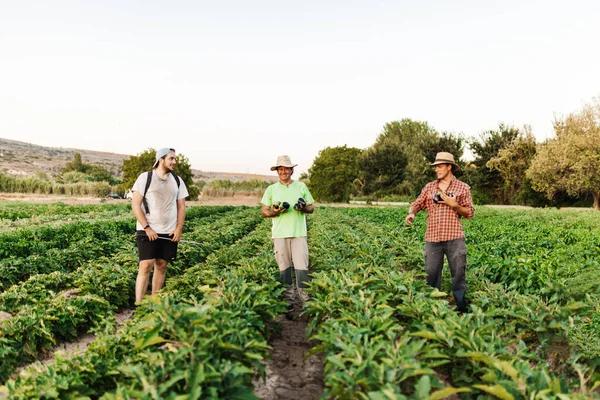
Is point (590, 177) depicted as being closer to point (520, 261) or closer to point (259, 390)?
point (520, 261)

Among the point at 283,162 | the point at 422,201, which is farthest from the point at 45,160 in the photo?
the point at 422,201

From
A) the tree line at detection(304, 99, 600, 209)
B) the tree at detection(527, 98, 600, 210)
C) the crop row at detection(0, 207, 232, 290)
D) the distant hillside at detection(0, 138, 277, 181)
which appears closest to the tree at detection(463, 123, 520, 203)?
the tree line at detection(304, 99, 600, 209)

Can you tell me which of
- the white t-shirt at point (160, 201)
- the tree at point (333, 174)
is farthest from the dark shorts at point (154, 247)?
the tree at point (333, 174)

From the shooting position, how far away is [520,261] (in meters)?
→ 6.43

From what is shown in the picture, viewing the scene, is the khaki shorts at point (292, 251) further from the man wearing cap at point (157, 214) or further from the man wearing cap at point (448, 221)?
the man wearing cap at point (448, 221)

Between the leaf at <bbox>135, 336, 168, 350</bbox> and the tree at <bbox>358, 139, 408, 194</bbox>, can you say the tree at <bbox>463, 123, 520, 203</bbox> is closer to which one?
the tree at <bbox>358, 139, 408, 194</bbox>

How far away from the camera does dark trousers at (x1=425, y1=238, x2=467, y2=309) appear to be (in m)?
5.16

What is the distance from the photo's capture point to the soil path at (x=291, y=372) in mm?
3553

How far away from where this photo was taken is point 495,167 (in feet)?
133

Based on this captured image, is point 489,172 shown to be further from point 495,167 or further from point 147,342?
point 147,342

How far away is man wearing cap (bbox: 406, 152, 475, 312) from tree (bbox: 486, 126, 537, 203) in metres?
38.4

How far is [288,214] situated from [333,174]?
43917 mm

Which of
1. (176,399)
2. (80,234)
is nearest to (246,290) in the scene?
(176,399)

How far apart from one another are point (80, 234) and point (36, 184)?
148ft
